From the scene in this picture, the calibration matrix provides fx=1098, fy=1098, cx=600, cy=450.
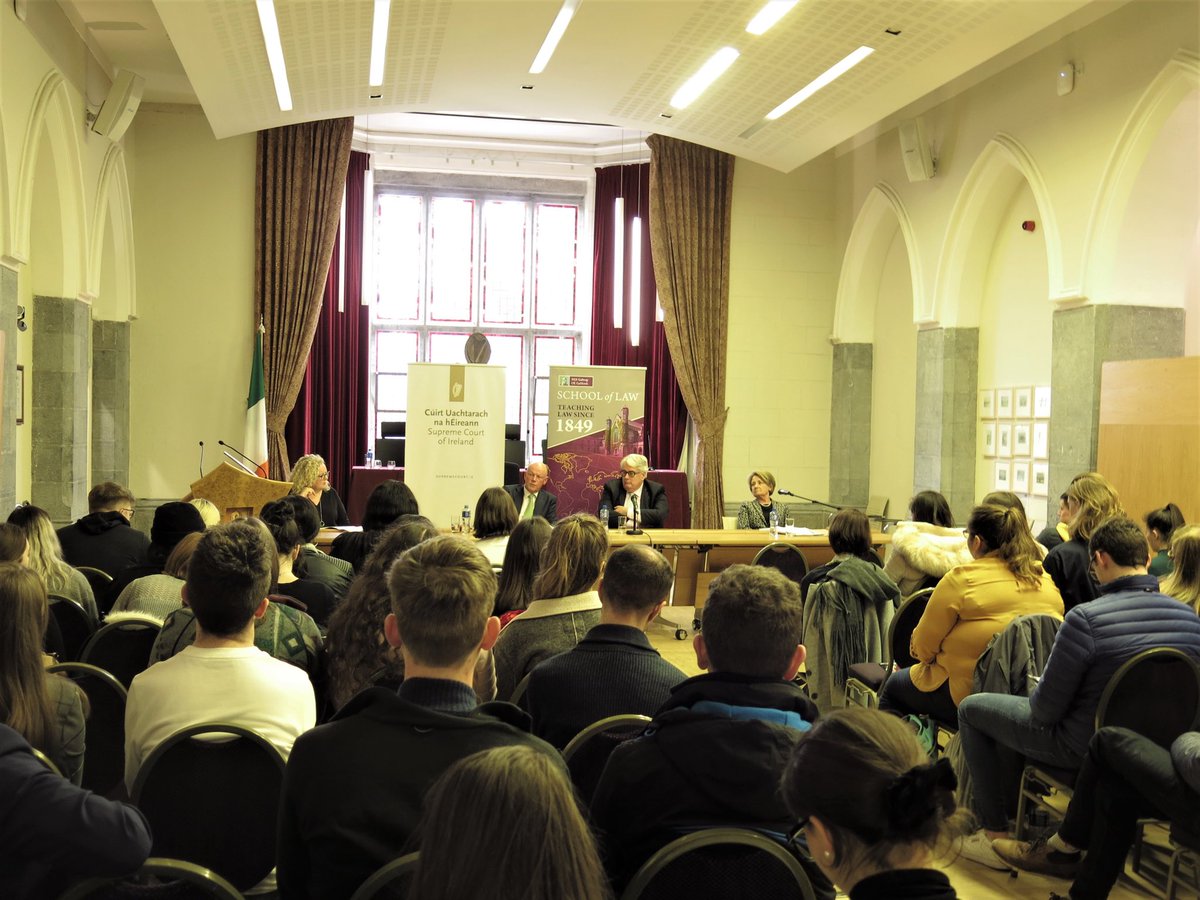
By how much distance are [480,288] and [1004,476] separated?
6068mm

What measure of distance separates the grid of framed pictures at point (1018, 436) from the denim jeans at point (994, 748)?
4.55 m

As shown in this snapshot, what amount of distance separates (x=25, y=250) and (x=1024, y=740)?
22.6 ft

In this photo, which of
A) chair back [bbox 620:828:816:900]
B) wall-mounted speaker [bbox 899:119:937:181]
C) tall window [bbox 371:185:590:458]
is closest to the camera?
chair back [bbox 620:828:816:900]

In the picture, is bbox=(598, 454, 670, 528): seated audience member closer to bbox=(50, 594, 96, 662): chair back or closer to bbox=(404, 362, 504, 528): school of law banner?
bbox=(404, 362, 504, 528): school of law banner

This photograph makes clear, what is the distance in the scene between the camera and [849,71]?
7.89m

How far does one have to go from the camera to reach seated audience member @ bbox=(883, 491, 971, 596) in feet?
16.5

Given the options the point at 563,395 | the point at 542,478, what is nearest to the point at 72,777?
the point at 542,478

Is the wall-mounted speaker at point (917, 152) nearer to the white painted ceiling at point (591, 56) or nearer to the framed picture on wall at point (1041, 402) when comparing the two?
the white painted ceiling at point (591, 56)

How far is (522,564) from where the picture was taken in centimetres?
387

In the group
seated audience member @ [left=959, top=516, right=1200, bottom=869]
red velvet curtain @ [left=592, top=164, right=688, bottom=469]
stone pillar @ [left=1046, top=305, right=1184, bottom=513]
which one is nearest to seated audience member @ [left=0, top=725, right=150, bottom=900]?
seated audience member @ [left=959, top=516, right=1200, bottom=869]

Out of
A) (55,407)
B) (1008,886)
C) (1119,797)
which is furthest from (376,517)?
(55,407)

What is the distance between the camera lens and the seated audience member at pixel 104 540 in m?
4.94

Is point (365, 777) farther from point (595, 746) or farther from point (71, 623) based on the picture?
point (71, 623)

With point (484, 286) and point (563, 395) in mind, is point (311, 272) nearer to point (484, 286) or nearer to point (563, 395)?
point (484, 286)
